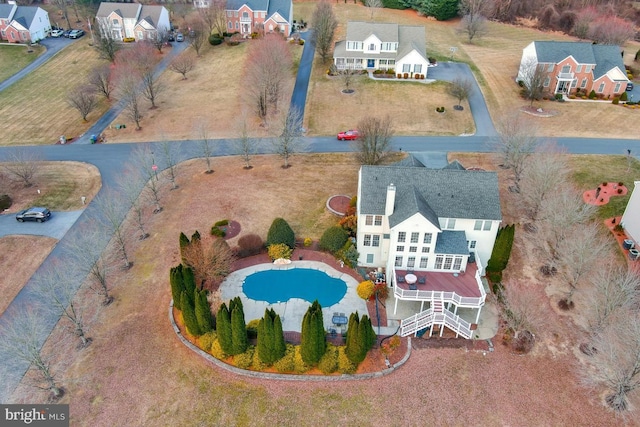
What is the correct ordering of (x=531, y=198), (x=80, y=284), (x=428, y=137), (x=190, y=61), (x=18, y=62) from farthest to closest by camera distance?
(x=18, y=62) → (x=190, y=61) → (x=428, y=137) → (x=531, y=198) → (x=80, y=284)

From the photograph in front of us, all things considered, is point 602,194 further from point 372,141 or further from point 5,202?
point 5,202

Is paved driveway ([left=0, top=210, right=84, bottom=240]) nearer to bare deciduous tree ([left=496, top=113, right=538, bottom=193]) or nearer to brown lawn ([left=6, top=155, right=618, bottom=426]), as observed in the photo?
brown lawn ([left=6, top=155, right=618, bottom=426])

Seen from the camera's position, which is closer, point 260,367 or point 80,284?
point 260,367

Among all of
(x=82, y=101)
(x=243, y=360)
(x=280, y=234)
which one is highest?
(x=82, y=101)

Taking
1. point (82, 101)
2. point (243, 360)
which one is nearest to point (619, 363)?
point (243, 360)

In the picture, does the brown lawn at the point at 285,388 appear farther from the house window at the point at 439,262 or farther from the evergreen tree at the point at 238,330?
the house window at the point at 439,262

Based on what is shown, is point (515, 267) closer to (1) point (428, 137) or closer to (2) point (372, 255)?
(2) point (372, 255)

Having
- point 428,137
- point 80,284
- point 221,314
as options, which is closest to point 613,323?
point 221,314
